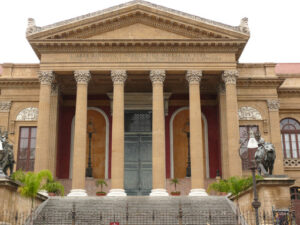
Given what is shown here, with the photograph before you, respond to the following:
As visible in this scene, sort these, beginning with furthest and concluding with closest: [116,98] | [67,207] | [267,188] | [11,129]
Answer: [11,129] → [116,98] → [67,207] → [267,188]

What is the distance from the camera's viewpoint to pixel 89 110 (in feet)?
107

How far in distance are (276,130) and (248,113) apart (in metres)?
2.32

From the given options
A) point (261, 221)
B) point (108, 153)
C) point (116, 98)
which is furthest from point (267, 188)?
point (108, 153)

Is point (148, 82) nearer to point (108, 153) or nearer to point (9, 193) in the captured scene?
point (108, 153)

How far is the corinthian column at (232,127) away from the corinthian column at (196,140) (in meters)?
1.71

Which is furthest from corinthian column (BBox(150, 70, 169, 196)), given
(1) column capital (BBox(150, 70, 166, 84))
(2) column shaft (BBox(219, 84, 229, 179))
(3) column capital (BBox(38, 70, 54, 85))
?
(3) column capital (BBox(38, 70, 54, 85))

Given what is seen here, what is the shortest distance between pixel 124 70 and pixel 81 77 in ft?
9.10

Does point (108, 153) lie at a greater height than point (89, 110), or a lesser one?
lesser

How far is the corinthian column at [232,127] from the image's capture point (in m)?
25.5

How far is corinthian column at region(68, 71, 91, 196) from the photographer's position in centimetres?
2508

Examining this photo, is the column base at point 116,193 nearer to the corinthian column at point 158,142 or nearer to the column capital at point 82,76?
the corinthian column at point 158,142

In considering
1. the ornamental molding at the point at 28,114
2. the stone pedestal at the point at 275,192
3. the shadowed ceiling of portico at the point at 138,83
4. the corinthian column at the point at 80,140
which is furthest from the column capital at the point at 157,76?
the stone pedestal at the point at 275,192

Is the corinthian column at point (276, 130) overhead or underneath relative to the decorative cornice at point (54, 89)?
underneath

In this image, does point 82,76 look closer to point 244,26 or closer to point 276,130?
point 244,26
